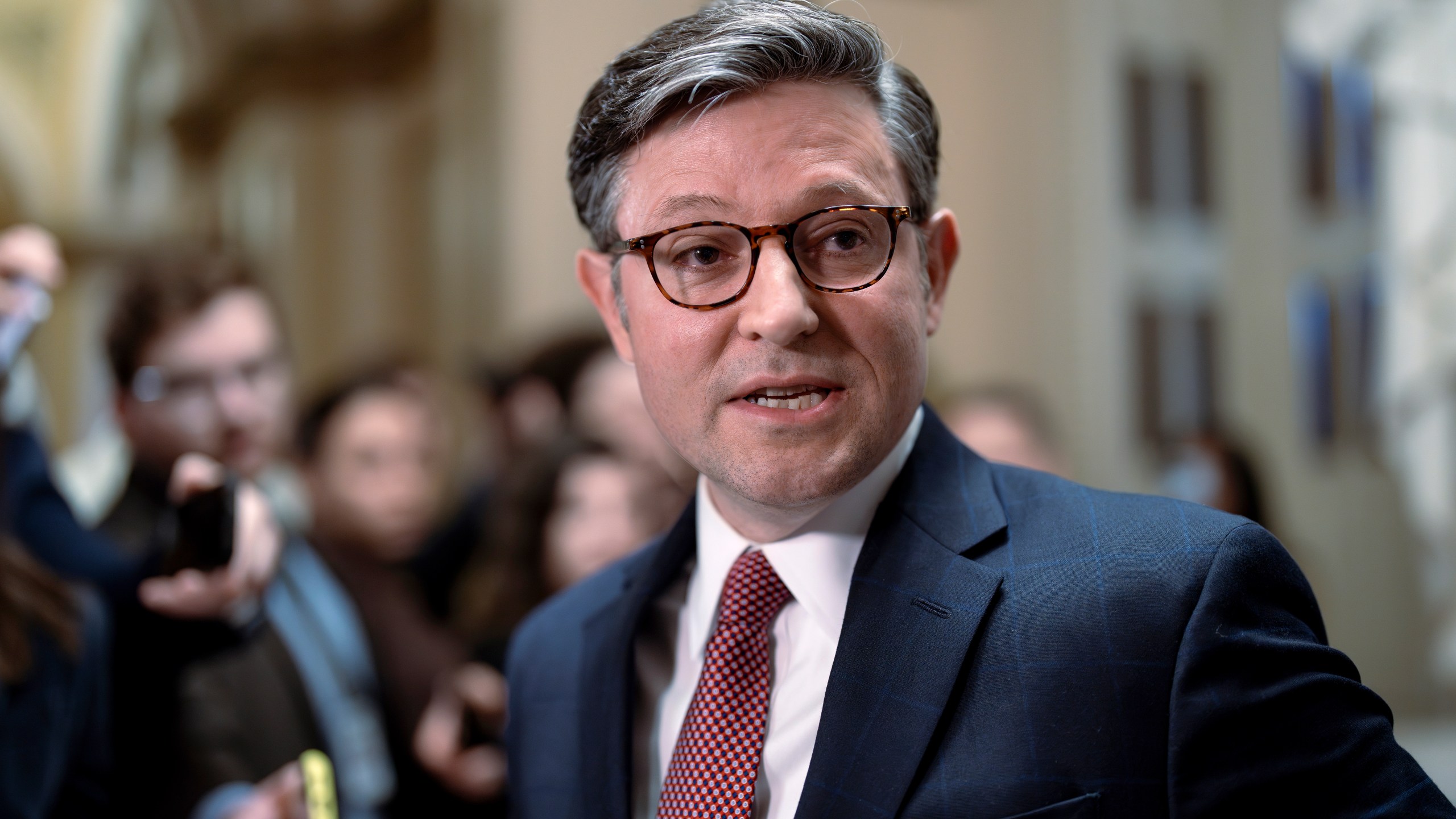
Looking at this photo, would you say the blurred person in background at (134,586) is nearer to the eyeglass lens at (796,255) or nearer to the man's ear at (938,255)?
the eyeglass lens at (796,255)

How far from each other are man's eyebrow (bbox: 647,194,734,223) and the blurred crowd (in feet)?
3.01

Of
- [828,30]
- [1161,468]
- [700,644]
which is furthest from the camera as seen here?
[1161,468]

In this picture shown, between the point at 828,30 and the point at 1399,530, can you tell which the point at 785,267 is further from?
the point at 1399,530

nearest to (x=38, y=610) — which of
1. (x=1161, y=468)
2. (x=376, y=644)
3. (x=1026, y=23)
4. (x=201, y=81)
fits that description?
(x=376, y=644)

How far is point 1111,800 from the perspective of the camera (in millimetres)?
1176

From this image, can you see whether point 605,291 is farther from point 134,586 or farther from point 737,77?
point 134,586

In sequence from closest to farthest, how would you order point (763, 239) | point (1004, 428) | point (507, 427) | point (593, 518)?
point (763, 239) < point (593, 518) < point (1004, 428) < point (507, 427)

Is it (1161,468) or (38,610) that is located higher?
(38,610)

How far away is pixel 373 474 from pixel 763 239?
2.19 meters

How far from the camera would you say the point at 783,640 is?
1433 mm

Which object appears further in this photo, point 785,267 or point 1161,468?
point 1161,468

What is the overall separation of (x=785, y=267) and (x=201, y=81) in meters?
6.48

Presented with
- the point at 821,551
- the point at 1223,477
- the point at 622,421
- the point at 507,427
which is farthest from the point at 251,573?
the point at 1223,477

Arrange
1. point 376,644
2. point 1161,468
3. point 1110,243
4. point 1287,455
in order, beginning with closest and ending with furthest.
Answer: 1. point 376,644
2. point 1287,455
3. point 1161,468
4. point 1110,243
